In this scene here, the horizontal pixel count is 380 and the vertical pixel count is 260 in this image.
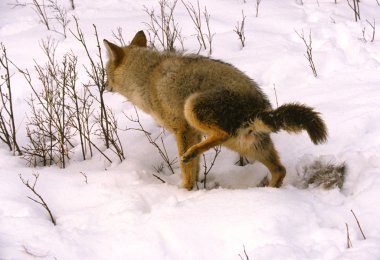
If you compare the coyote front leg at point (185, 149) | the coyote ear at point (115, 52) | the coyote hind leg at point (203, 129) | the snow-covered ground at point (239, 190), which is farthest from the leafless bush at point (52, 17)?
the coyote hind leg at point (203, 129)

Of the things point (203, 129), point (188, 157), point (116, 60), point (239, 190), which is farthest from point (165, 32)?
point (239, 190)

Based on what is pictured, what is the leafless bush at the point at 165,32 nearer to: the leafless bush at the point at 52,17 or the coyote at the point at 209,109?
the coyote at the point at 209,109

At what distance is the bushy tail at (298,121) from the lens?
3.51m

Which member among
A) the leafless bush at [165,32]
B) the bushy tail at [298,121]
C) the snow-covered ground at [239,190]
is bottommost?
the snow-covered ground at [239,190]

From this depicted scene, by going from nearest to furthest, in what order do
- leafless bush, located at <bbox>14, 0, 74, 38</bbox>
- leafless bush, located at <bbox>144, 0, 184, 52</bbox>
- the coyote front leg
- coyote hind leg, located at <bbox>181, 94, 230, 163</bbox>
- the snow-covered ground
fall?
the snow-covered ground, coyote hind leg, located at <bbox>181, 94, 230, 163</bbox>, the coyote front leg, leafless bush, located at <bbox>144, 0, 184, 52</bbox>, leafless bush, located at <bbox>14, 0, 74, 38</bbox>

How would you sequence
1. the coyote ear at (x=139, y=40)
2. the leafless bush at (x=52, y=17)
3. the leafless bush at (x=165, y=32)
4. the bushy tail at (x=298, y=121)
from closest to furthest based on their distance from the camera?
the bushy tail at (x=298, y=121)
the coyote ear at (x=139, y=40)
the leafless bush at (x=165, y=32)
the leafless bush at (x=52, y=17)

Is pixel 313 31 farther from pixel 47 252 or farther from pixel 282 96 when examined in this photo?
pixel 47 252

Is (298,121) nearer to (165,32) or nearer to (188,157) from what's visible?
(188,157)

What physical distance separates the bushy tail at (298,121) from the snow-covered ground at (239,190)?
1.97 feet

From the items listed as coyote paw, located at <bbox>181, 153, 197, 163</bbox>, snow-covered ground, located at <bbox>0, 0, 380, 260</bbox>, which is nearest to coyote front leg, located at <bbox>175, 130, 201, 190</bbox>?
snow-covered ground, located at <bbox>0, 0, 380, 260</bbox>

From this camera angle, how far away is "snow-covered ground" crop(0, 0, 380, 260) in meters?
3.28

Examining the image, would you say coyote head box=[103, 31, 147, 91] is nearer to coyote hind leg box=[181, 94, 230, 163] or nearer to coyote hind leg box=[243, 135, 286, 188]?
coyote hind leg box=[181, 94, 230, 163]

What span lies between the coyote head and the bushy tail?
2180 mm

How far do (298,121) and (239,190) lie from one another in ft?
2.87
